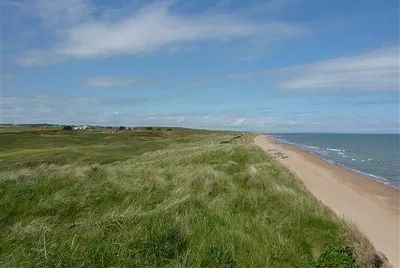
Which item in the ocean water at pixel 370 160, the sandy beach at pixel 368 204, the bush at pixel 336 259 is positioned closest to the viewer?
the bush at pixel 336 259

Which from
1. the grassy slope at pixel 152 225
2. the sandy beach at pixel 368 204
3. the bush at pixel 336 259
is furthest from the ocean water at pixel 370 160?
the bush at pixel 336 259

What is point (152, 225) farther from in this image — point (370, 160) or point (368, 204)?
point (370, 160)

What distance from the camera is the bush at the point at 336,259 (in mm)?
6002

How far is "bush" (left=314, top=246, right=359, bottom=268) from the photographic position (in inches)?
236

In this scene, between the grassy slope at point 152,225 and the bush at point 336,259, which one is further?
the bush at point 336,259

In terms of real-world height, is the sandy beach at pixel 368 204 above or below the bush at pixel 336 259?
below

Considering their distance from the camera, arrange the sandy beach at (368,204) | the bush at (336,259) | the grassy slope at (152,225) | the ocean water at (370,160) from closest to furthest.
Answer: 1. the grassy slope at (152,225)
2. the bush at (336,259)
3. the sandy beach at (368,204)
4. the ocean water at (370,160)

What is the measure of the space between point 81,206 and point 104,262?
101 inches

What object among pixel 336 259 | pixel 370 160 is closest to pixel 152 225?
pixel 336 259

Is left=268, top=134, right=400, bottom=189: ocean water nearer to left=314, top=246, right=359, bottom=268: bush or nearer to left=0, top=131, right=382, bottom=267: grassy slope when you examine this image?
left=0, top=131, right=382, bottom=267: grassy slope

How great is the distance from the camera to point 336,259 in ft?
19.9

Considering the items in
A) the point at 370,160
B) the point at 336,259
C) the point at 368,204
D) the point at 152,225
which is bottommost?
the point at 370,160

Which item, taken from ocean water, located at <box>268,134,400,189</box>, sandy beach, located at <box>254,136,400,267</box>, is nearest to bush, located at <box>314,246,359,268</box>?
sandy beach, located at <box>254,136,400,267</box>

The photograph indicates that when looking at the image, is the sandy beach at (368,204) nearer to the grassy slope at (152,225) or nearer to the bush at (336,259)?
the grassy slope at (152,225)
